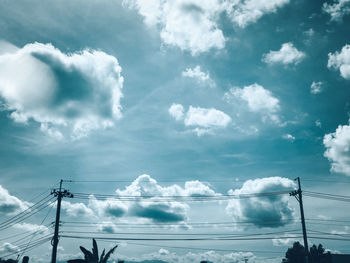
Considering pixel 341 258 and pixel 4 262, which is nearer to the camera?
pixel 4 262

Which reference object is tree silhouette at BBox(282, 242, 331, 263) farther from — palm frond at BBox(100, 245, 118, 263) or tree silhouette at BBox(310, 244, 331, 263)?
palm frond at BBox(100, 245, 118, 263)

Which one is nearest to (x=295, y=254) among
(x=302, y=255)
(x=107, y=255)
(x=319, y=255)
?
(x=302, y=255)

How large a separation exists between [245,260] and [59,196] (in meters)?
48.7

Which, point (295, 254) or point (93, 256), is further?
point (295, 254)

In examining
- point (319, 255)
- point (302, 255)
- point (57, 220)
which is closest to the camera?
point (57, 220)

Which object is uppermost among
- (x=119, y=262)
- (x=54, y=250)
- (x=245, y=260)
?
(x=54, y=250)

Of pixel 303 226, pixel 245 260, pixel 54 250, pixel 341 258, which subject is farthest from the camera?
pixel 245 260

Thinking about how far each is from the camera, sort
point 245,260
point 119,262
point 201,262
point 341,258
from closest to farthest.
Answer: point 119,262 → point 201,262 → point 341,258 → point 245,260

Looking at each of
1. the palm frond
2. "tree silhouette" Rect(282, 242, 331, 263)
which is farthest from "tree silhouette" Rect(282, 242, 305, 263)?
the palm frond

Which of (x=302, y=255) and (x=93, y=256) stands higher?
(x=93, y=256)

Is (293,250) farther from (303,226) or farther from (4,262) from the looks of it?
(4,262)

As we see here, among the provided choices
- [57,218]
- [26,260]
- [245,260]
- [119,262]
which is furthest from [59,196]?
[245,260]

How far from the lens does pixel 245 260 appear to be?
191ft

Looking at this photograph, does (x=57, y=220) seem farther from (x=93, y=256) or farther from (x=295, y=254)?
(x=295, y=254)
